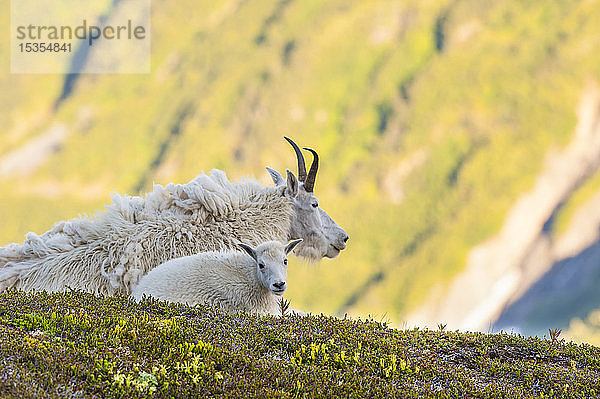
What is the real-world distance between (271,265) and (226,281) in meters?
0.67

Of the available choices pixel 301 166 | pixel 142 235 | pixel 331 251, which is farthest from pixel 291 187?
pixel 142 235

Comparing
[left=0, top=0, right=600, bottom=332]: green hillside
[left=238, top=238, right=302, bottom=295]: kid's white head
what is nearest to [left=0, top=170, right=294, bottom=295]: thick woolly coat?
[left=238, top=238, right=302, bottom=295]: kid's white head

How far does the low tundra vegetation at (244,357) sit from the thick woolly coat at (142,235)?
8.58ft

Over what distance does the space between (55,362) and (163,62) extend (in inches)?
4230

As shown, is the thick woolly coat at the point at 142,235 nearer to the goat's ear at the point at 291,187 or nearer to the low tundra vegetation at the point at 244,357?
the goat's ear at the point at 291,187

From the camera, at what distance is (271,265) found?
889cm

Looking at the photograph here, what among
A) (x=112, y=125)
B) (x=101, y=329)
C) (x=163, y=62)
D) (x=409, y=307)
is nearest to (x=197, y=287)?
(x=101, y=329)

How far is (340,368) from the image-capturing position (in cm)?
602

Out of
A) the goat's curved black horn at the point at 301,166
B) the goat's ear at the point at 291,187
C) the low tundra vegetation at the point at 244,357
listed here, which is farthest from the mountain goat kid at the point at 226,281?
Answer: the goat's curved black horn at the point at 301,166

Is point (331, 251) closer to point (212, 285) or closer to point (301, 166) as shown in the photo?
point (301, 166)

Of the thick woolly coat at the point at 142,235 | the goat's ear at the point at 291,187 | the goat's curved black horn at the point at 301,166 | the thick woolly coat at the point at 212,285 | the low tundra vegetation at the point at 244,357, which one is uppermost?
the goat's curved black horn at the point at 301,166

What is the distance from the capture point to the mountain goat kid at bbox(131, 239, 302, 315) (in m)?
8.87

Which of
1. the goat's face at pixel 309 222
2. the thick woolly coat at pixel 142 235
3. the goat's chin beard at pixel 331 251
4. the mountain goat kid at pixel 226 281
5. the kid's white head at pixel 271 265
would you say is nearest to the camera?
the kid's white head at pixel 271 265

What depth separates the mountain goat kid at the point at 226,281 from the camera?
8.87 metres
